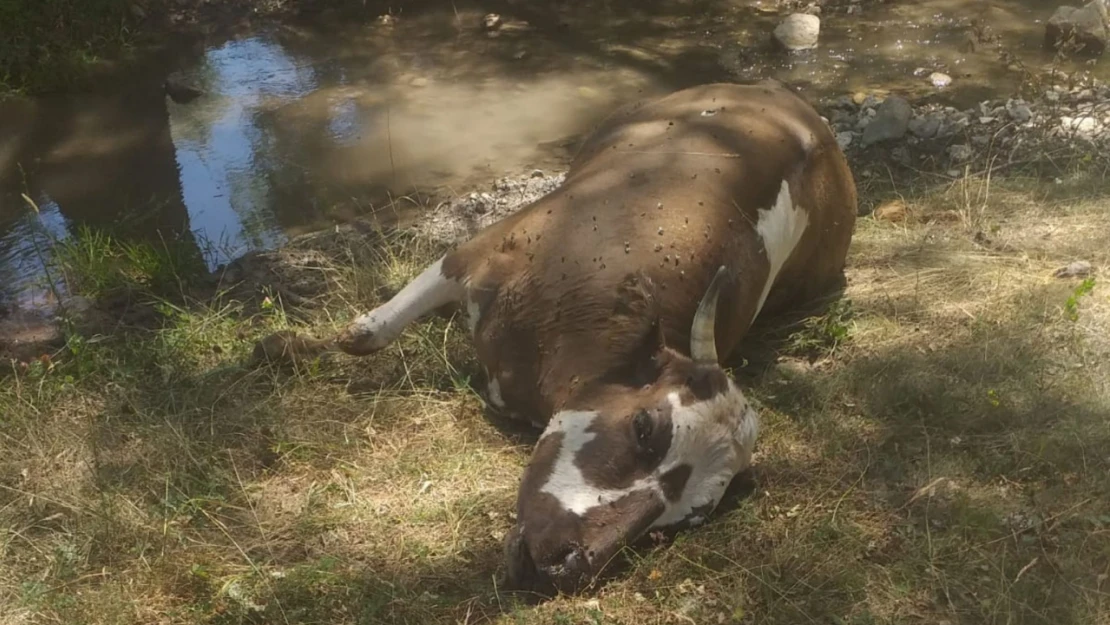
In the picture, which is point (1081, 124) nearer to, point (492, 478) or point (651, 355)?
point (651, 355)

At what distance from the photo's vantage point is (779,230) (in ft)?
16.0

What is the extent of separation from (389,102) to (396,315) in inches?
174

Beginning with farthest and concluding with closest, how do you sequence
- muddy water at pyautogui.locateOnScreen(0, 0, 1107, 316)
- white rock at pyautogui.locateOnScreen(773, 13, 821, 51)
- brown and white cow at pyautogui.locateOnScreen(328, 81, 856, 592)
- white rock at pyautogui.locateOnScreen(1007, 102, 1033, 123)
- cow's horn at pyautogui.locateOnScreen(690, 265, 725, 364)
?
white rock at pyautogui.locateOnScreen(773, 13, 821, 51) < white rock at pyautogui.locateOnScreen(1007, 102, 1033, 123) < muddy water at pyautogui.locateOnScreen(0, 0, 1107, 316) < cow's horn at pyautogui.locateOnScreen(690, 265, 725, 364) < brown and white cow at pyautogui.locateOnScreen(328, 81, 856, 592)

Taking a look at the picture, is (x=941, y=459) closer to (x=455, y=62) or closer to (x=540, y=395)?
(x=540, y=395)

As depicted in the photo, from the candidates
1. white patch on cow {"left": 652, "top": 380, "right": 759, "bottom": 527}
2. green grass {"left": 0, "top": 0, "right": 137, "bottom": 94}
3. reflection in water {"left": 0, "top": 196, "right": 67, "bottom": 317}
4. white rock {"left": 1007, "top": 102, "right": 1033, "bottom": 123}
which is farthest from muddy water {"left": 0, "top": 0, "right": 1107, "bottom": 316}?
white patch on cow {"left": 652, "top": 380, "right": 759, "bottom": 527}

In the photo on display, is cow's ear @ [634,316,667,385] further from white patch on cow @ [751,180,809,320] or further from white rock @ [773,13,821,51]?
white rock @ [773,13,821,51]

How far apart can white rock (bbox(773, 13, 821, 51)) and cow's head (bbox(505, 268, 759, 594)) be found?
6.41m

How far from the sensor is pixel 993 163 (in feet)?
23.0

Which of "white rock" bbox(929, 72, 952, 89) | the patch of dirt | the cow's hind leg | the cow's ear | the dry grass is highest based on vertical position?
the cow's ear

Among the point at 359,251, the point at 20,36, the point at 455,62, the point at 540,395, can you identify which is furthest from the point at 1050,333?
the point at 20,36

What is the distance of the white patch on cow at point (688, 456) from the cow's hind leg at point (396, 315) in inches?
45.7

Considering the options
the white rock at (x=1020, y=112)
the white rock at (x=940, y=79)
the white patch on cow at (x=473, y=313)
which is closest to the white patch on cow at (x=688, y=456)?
the white patch on cow at (x=473, y=313)

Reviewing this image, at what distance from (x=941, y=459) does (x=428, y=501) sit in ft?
6.58

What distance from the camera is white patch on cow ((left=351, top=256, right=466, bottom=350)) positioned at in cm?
487
